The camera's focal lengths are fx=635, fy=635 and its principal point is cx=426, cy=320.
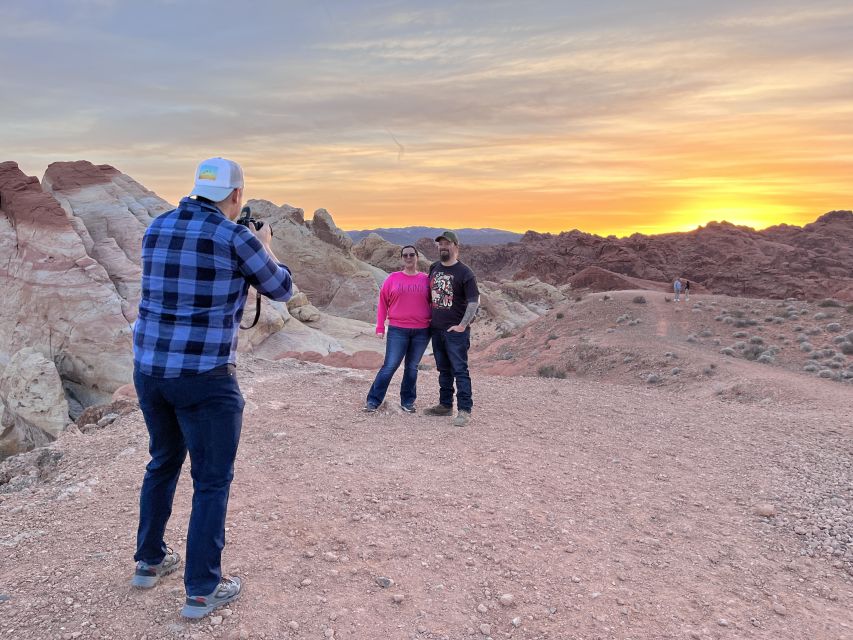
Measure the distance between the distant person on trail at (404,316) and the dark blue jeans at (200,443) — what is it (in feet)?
13.6

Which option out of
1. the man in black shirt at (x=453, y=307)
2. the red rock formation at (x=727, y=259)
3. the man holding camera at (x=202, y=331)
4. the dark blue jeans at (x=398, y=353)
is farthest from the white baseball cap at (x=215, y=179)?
the red rock formation at (x=727, y=259)

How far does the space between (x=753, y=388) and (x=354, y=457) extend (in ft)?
27.6

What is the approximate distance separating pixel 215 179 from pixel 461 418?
4.83 m

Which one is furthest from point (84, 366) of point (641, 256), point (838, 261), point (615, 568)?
point (838, 261)

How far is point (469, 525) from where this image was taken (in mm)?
4543

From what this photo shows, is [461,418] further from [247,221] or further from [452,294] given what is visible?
[247,221]

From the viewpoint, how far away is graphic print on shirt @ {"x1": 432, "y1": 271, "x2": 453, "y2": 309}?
7.11 metres

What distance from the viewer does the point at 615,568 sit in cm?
413

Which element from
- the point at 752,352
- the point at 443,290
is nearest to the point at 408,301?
the point at 443,290

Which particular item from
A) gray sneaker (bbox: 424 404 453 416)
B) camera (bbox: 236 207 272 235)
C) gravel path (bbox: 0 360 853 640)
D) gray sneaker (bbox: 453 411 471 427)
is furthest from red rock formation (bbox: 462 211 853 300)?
camera (bbox: 236 207 272 235)

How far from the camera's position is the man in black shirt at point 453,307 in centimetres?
705

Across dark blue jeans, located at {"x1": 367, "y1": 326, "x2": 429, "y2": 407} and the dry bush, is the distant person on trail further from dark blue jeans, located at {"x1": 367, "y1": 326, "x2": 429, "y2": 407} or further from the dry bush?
the dry bush

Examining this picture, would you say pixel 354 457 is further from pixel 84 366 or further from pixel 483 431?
pixel 84 366

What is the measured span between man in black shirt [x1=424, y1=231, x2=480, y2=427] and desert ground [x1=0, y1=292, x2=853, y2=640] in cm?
70
